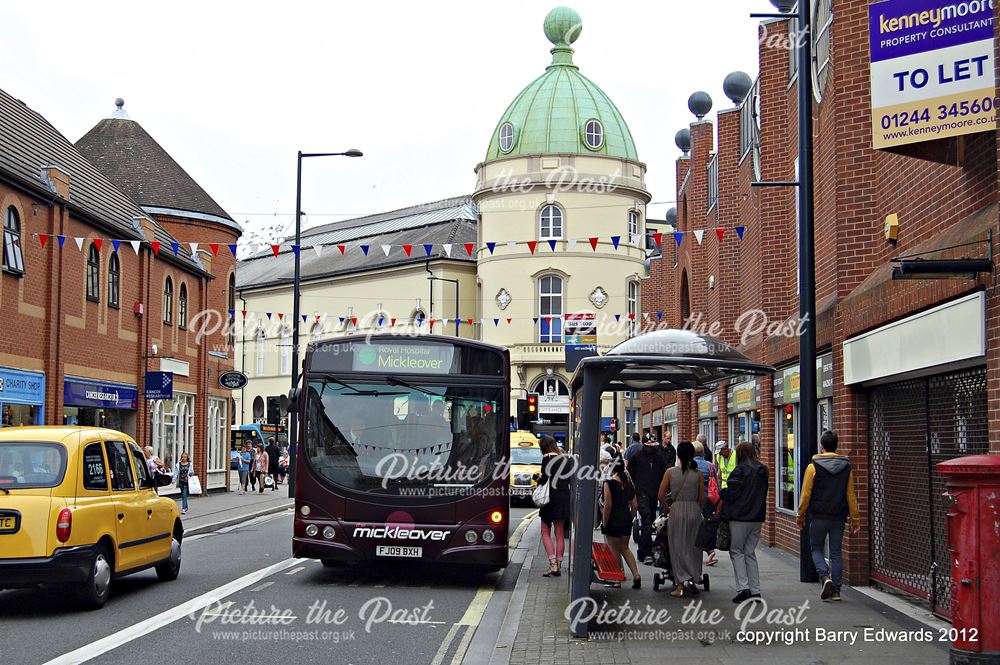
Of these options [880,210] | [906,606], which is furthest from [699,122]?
[906,606]

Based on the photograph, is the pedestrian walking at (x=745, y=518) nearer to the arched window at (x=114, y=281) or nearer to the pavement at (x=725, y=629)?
the pavement at (x=725, y=629)

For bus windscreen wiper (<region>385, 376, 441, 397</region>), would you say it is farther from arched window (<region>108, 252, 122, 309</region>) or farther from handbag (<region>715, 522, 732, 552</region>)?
arched window (<region>108, 252, 122, 309</region>)

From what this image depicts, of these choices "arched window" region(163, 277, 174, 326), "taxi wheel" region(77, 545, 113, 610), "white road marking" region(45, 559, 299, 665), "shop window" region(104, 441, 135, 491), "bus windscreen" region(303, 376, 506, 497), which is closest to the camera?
"white road marking" region(45, 559, 299, 665)

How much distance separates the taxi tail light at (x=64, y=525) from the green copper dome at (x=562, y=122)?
50.7 m

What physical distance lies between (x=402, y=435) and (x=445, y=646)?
4597mm

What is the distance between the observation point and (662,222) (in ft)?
289

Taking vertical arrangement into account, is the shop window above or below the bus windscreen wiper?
below

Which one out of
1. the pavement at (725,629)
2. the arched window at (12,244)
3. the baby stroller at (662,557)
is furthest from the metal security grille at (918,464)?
the arched window at (12,244)

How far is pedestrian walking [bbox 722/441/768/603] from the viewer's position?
38.7 ft

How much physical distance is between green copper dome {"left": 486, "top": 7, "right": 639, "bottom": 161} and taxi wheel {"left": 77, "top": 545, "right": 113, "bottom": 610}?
5013 cm

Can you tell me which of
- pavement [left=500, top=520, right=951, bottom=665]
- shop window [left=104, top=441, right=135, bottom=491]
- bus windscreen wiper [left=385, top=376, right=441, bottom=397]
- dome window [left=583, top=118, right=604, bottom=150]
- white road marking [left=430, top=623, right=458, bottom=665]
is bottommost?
white road marking [left=430, top=623, right=458, bottom=665]

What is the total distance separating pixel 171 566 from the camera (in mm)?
14031

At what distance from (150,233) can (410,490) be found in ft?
64.4

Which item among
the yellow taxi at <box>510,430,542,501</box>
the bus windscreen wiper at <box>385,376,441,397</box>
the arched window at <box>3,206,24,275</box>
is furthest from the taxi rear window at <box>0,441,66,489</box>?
the yellow taxi at <box>510,430,542,501</box>
